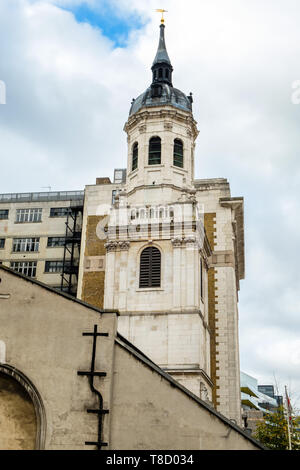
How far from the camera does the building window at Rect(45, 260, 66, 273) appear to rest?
6087 cm

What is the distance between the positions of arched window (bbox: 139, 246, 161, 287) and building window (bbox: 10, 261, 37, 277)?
2323 centimetres

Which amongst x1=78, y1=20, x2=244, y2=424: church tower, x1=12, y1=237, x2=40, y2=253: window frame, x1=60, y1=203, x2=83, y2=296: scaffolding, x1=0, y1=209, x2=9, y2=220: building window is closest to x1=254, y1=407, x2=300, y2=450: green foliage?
x1=78, y1=20, x2=244, y2=424: church tower

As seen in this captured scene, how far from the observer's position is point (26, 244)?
6297 cm

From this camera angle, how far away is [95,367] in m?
19.8

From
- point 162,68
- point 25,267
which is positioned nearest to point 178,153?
point 162,68

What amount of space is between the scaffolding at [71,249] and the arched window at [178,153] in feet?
59.9

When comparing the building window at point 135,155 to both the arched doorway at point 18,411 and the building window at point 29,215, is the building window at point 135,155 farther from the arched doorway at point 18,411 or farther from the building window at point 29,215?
the arched doorway at point 18,411

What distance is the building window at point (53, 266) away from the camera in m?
60.9

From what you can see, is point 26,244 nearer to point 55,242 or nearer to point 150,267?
point 55,242

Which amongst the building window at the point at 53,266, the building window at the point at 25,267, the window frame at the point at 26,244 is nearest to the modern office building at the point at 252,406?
the building window at the point at 53,266

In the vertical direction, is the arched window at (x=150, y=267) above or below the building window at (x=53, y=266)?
below

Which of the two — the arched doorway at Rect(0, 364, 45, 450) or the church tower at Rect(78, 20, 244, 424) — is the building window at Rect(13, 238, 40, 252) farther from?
the arched doorway at Rect(0, 364, 45, 450)
